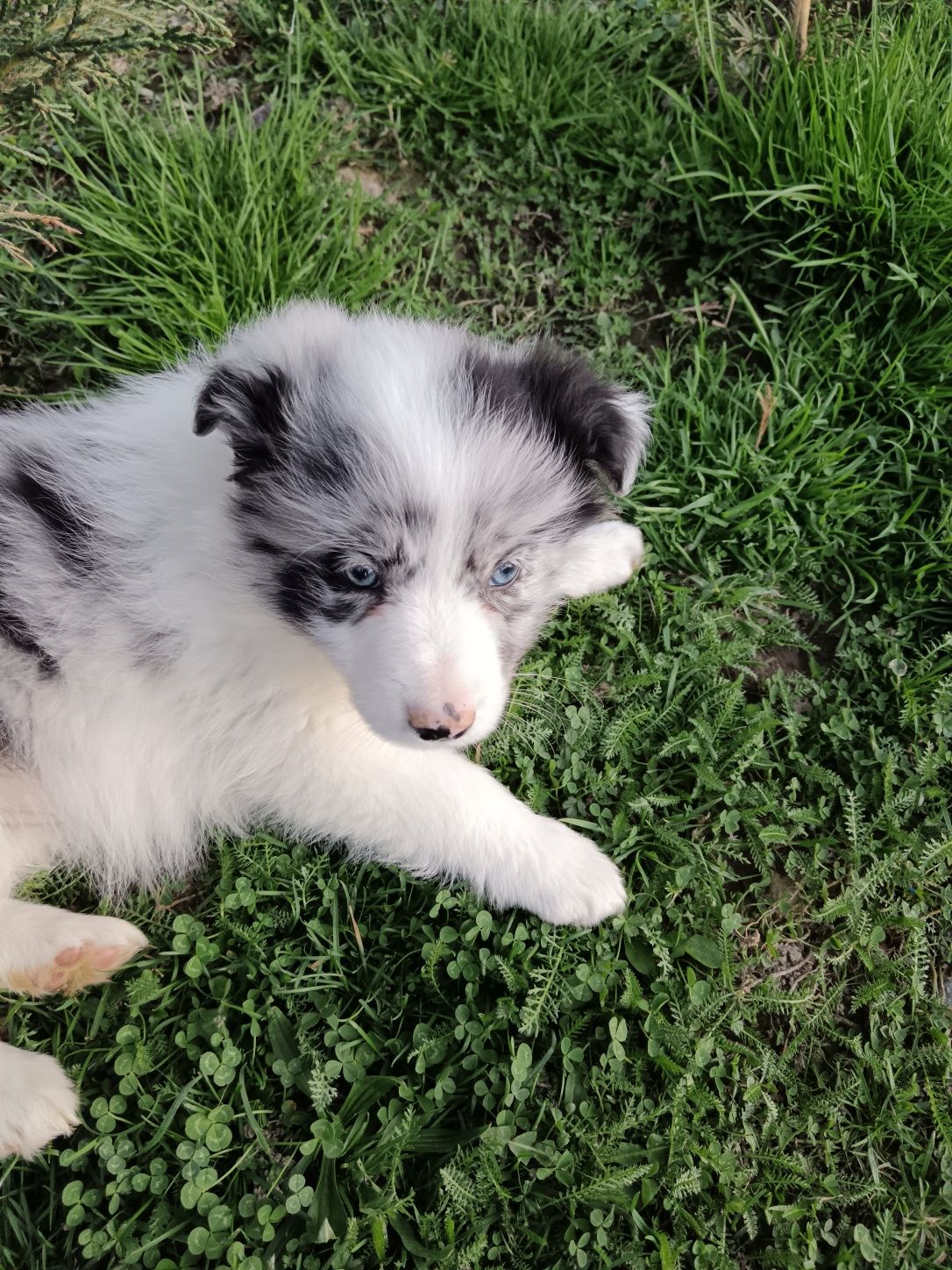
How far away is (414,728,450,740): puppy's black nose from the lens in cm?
167

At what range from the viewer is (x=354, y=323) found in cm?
208

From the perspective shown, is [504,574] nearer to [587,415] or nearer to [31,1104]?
[587,415]

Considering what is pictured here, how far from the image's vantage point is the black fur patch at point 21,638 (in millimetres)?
1921

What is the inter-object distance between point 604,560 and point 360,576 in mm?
1078

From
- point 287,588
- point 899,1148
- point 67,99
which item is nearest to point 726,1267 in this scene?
point 899,1148

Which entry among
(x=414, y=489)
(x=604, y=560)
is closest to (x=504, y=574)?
(x=414, y=489)

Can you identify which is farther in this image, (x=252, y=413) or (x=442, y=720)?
(x=252, y=413)

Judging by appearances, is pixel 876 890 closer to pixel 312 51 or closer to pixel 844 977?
pixel 844 977

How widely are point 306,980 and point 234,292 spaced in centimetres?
211

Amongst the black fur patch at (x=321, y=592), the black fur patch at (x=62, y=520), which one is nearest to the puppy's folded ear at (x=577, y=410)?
the black fur patch at (x=321, y=592)

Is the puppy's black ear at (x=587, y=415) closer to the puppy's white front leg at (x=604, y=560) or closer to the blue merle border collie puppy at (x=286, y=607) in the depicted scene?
the blue merle border collie puppy at (x=286, y=607)

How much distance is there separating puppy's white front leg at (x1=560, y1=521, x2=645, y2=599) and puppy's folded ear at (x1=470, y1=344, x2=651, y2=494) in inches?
24.3

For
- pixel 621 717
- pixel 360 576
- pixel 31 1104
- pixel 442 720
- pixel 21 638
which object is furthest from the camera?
pixel 621 717

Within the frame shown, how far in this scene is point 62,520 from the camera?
78.7 inches
